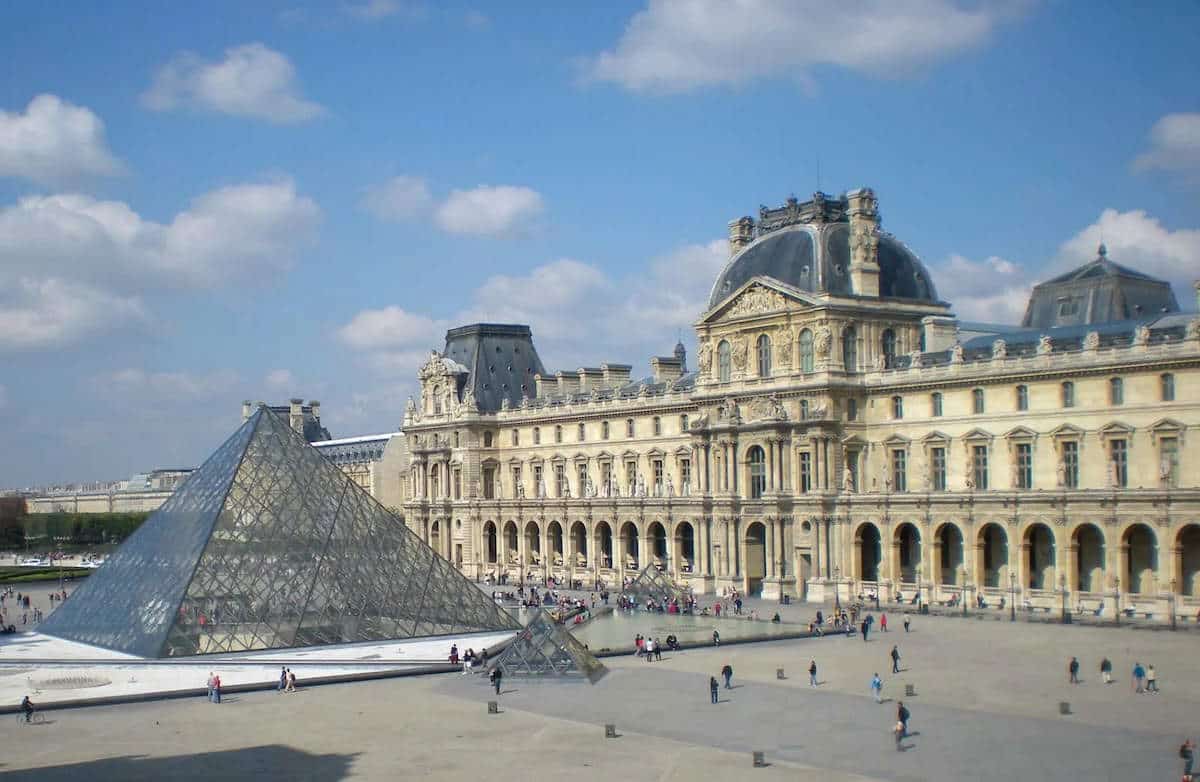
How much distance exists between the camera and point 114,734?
29906 millimetres

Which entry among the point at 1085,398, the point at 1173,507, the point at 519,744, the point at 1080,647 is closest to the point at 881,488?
the point at 1085,398

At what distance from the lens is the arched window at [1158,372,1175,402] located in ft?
153

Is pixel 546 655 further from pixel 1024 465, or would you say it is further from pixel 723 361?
pixel 723 361

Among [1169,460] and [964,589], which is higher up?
[1169,460]

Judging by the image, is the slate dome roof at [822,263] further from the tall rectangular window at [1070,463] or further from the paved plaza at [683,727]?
the paved plaza at [683,727]

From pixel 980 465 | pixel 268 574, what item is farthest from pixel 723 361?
pixel 268 574

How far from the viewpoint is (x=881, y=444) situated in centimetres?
5744

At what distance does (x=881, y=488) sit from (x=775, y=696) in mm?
25190

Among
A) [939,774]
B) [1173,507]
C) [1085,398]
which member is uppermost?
[1085,398]

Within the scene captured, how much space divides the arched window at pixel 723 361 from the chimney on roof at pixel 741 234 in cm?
425

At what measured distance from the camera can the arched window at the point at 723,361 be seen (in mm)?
61969

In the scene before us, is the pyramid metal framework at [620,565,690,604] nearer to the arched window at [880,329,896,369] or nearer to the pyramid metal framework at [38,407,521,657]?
the pyramid metal framework at [38,407,521,657]

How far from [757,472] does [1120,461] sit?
15.9m

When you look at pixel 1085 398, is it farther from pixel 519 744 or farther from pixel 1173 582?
pixel 519 744
